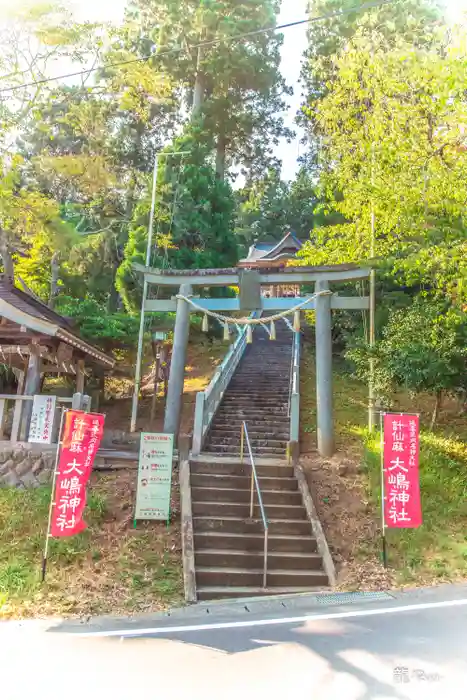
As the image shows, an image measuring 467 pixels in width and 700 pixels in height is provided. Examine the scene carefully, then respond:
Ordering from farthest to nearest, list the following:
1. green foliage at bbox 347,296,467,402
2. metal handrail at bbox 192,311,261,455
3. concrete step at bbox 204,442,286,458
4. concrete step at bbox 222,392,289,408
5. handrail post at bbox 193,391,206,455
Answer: concrete step at bbox 222,392,289,408 < concrete step at bbox 204,442,286,458 < metal handrail at bbox 192,311,261,455 < handrail post at bbox 193,391,206,455 < green foliage at bbox 347,296,467,402

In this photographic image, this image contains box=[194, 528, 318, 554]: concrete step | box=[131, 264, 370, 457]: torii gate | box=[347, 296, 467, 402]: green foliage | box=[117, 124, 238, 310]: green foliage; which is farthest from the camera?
box=[117, 124, 238, 310]: green foliage

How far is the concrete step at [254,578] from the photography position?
7723 millimetres

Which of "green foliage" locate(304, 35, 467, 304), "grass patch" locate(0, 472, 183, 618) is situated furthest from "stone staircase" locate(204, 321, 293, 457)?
"green foliage" locate(304, 35, 467, 304)

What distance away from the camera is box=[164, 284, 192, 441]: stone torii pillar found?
12.1 metres

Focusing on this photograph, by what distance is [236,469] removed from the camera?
33.4ft

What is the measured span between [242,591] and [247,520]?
1.47 meters

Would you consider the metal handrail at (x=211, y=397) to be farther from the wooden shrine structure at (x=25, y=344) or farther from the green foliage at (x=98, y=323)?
the green foliage at (x=98, y=323)

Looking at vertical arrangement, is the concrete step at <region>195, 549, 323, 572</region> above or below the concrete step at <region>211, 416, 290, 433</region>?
below

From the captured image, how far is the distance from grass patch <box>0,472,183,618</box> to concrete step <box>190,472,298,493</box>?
1.15m

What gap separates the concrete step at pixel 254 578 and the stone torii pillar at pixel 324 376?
373 centimetres

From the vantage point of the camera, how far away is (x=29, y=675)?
15.5ft

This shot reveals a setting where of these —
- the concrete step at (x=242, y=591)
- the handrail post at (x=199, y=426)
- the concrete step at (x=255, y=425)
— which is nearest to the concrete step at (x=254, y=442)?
the concrete step at (x=255, y=425)

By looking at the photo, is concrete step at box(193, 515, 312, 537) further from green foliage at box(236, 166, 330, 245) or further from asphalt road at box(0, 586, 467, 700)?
green foliage at box(236, 166, 330, 245)

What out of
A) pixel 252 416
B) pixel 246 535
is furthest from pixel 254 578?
pixel 252 416
